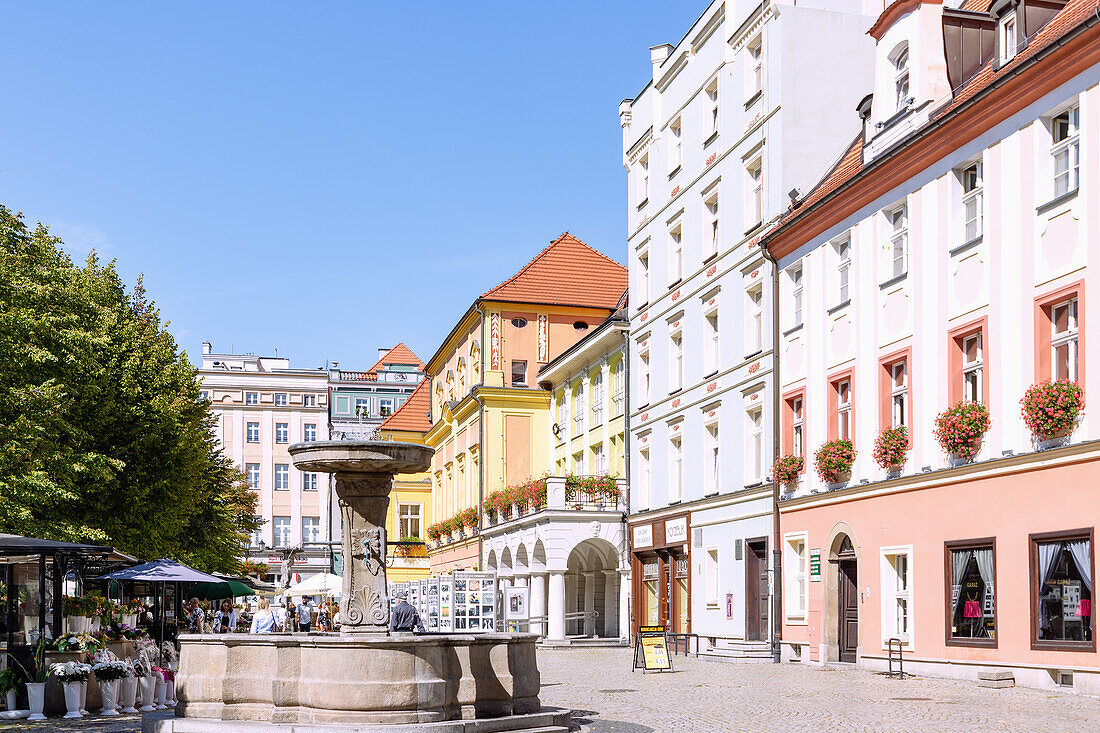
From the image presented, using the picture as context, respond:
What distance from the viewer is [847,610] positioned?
93.1 ft

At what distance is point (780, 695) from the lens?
2073 cm

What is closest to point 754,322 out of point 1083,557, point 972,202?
point 972,202

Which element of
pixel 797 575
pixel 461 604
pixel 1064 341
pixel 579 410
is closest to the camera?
pixel 1064 341

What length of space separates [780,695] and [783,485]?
11.2 metres

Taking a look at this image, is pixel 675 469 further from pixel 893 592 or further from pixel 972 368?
pixel 972 368

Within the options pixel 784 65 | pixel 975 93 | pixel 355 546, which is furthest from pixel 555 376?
pixel 355 546

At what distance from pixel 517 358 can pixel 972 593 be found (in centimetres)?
3834

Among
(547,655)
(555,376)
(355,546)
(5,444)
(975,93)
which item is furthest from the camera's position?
(555,376)

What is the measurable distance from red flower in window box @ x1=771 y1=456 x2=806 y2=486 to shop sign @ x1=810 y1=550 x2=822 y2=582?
1903 mm

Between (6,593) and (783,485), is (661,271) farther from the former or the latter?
(6,593)

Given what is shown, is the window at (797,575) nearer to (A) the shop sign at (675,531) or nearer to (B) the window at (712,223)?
(A) the shop sign at (675,531)

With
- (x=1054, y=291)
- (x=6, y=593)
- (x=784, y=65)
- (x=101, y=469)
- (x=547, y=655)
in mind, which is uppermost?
(x=784, y=65)

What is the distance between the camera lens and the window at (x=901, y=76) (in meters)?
27.2

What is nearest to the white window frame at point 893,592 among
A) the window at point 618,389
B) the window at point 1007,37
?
the window at point 1007,37
